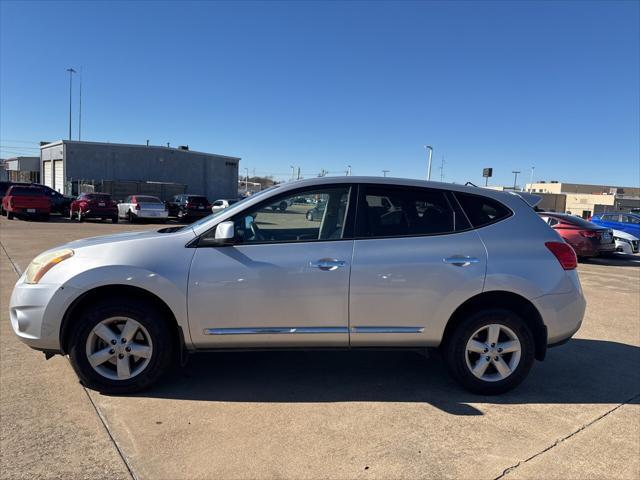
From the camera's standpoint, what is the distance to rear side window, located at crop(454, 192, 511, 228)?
4.02 meters

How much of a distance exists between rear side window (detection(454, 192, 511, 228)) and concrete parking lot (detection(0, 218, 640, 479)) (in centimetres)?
147

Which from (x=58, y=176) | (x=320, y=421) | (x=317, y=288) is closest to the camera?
(x=320, y=421)

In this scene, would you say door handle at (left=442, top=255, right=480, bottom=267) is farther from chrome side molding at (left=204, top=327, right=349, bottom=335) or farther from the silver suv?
chrome side molding at (left=204, top=327, right=349, bottom=335)

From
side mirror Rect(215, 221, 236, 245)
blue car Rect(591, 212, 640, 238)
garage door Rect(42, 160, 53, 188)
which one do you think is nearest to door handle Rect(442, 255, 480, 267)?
side mirror Rect(215, 221, 236, 245)

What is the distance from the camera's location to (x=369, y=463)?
9.70 ft

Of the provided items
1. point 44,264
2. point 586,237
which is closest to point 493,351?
point 44,264

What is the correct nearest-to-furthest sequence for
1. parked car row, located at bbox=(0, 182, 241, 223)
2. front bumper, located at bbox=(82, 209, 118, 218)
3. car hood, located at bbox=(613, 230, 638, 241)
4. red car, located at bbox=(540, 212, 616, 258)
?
red car, located at bbox=(540, 212, 616, 258), car hood, located at bbox=(613, 230, 638, 241), parked car row, located at bbox=(0, 182, 241, 223), front bumper, located at bbox=(82, 209, 118, 218)

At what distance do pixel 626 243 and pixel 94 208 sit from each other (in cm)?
2362

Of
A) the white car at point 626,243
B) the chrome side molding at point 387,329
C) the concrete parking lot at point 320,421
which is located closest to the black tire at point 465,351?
the concrete parking lot at point 320,421

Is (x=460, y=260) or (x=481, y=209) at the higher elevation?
(x=481, y=209)

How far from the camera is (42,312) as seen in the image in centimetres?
367

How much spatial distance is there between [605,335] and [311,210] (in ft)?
14.0

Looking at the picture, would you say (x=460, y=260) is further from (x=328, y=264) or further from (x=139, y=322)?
(x=139, y=322)

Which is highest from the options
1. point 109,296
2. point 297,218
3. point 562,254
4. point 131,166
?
point 131,166
